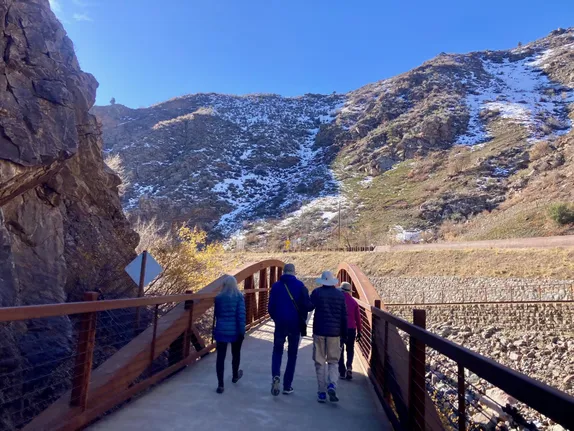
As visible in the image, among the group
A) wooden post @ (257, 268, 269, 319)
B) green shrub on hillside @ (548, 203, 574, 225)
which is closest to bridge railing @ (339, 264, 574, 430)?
wooden post @ (257, 268, 269, 319)

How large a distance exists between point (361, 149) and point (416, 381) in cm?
7772

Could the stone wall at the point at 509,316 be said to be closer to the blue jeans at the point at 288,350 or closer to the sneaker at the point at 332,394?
the sneaker at the point at 332,394

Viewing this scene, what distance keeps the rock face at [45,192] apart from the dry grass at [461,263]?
10429mm

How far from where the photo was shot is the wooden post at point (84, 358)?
136 inches

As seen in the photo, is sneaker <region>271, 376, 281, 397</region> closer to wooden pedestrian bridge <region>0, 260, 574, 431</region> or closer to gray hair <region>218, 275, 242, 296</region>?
wooden pedestrian bridge <region>0, 260, 574, 431</region>

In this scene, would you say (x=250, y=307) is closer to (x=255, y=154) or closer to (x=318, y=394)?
(x=318, y=394)

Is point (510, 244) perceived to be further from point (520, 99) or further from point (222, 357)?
point (520, 99)

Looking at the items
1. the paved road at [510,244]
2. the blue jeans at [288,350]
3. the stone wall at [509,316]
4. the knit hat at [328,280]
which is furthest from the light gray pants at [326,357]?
the paved road at [510,244]

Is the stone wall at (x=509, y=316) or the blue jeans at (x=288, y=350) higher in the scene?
the blue jeans at (x=288, y=350)

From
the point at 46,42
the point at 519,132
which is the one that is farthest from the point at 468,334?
the point at 519,132

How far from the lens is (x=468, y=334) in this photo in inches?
738

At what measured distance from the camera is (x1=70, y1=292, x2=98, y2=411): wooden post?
3453 mm

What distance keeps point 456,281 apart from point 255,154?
6596 cm

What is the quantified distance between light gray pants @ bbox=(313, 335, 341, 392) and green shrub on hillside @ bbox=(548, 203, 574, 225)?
35681mm
